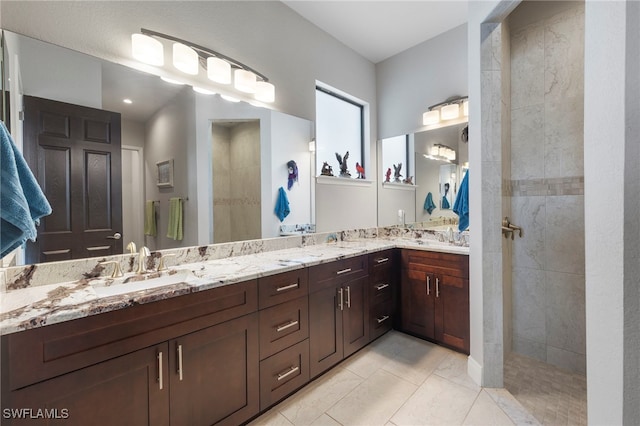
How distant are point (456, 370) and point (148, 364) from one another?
1.99m

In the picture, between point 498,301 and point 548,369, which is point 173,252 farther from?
point 548,369

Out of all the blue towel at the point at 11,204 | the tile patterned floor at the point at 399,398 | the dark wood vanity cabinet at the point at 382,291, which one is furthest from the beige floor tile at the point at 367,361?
Answer: the blue towel at the point at 11,204

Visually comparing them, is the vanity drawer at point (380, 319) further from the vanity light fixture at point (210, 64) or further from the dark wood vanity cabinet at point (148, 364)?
the vanity light fixture at point (210, 64)

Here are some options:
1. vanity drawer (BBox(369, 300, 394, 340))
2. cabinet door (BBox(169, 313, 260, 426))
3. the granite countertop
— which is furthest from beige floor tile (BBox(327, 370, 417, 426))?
the granite countertop

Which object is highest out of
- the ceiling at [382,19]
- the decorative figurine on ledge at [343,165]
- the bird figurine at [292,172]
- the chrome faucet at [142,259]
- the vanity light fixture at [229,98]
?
the ceiling at [382,19]

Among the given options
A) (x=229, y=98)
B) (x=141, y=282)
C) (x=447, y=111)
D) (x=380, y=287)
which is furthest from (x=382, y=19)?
(x=141, y=282)

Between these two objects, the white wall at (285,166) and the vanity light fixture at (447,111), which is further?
the vanity light fixture at (447,111)

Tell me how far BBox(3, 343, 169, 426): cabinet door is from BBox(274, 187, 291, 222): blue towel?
51.9 inches

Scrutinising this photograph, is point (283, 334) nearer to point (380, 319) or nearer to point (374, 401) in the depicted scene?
point (374, 401)

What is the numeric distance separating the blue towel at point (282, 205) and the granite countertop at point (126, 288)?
39cm

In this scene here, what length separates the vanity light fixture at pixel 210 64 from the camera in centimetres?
162

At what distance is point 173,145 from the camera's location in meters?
1.78

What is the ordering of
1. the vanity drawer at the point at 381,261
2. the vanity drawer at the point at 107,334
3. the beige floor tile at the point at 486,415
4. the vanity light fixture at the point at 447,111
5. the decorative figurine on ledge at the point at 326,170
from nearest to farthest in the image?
the vanity drawer at the point at 107,334 → the beige floor tile at the point at 486,415 → the vanity drawer at the point at 381,261 → the vanity light fixture at the point at 447,111 → the decorative figurine on ledge at the point at 326,170

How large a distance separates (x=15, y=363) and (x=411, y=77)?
11.6 feet
